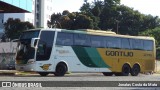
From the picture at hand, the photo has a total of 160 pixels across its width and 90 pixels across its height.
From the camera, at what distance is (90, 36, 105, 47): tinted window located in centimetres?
2838

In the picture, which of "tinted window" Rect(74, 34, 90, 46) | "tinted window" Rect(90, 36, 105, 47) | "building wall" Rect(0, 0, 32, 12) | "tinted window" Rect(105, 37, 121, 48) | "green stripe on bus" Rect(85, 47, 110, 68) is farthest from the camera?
"building wall" Rect(0, 0, 32, 12)

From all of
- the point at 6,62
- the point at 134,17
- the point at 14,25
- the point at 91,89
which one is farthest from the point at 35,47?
the point at 134,17

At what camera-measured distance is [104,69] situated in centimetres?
2938

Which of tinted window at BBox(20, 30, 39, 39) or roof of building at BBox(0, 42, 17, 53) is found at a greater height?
tinted window at BBox(20, 30, 39, 39)

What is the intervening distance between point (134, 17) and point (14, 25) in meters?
29.4

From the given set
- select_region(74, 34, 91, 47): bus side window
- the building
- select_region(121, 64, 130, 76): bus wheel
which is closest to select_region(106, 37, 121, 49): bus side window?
select_region(121, 64, 130, 76): bus wheel

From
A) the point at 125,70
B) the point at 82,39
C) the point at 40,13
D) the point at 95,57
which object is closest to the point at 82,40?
the point at 82,39

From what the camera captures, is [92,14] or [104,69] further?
[92,14]

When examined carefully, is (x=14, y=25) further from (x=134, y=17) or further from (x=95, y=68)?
(x=95, y=68)

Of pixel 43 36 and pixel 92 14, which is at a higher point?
pixel 92 14

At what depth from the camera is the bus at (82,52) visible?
25.4 metres

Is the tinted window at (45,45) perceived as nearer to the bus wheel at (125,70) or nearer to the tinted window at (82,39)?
the tinted window at (82,39)

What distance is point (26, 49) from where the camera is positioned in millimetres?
25719

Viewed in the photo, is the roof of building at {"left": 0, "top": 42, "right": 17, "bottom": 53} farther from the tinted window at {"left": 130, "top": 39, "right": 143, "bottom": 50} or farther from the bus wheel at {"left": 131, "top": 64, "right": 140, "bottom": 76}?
the bus wheel at {"left": 131, "top": 64, "right": 140, "bottom": 76}
